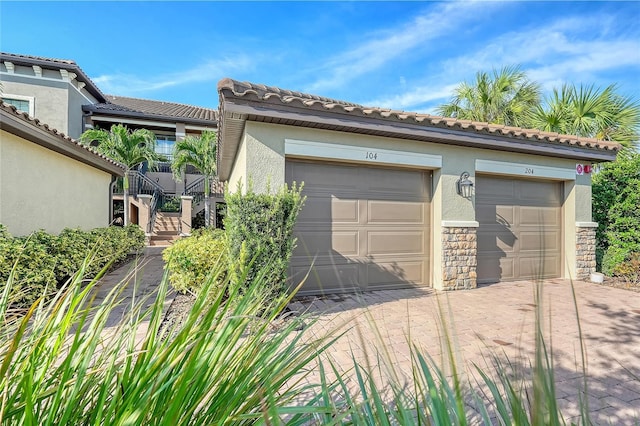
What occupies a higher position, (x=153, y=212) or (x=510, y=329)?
(x=153, y=212)

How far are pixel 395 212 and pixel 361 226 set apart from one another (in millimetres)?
875

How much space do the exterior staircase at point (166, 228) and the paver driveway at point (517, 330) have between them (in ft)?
41.3

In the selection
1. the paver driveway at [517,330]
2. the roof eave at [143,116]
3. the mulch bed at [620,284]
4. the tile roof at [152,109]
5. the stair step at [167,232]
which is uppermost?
the tile roof at [152,109]

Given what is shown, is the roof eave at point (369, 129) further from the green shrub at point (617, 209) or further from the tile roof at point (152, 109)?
the tile roof at point (152, 109)

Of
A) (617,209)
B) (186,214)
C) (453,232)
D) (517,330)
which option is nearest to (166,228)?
(186,214)

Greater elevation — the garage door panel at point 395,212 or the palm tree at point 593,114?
the palm tree at point 593,114

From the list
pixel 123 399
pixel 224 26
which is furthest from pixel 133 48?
pixel 123 399

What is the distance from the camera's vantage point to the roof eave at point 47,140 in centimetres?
565

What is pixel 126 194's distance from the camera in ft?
47.9

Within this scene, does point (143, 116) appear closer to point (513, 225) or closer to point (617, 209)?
point (513, 225)

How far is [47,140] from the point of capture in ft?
22.2

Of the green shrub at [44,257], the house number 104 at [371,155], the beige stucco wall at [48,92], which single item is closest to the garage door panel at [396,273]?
the house number 104 at [371,155]

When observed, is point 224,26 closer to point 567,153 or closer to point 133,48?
point 133,48

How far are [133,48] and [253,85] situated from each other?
5.44m
